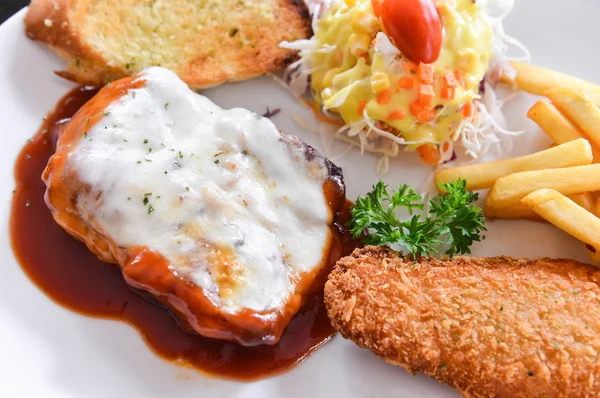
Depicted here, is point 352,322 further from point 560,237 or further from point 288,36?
point 288,36

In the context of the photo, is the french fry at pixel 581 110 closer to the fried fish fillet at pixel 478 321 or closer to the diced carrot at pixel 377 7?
the fried fish fillet at pixel 478 321

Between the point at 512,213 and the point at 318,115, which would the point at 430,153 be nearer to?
→ the point at 512,213

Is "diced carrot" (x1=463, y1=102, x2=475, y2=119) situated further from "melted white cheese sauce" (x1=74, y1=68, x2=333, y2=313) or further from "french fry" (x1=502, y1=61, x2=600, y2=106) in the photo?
"melted white cheese sauce" (x1=74, y1=68, x2=333, y2=313)

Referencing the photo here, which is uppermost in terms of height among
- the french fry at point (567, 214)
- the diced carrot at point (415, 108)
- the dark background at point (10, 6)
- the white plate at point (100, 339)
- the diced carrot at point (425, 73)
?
the dark background at point (10, 6)

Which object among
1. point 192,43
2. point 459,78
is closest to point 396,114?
point 459,78

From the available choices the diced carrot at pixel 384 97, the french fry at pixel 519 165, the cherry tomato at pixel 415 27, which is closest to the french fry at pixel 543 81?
the french fry at pixel 519 165
